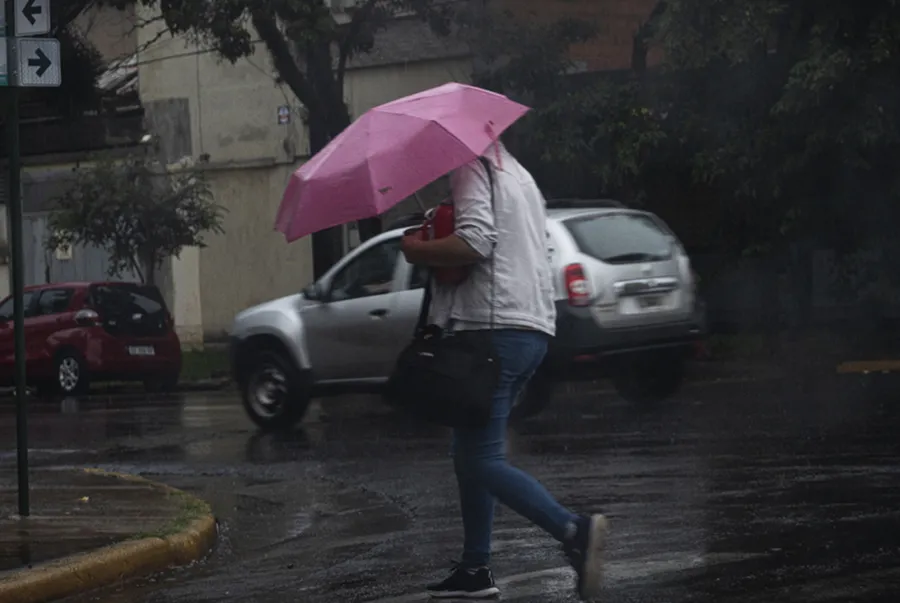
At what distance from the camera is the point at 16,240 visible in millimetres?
8844

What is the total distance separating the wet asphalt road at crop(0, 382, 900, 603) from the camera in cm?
662

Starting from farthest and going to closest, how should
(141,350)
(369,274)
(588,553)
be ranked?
1. (141,350)
2. (369,274)
3. (588,553)

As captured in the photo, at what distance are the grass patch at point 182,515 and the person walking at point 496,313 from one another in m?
2.26

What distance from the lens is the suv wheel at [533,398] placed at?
46.3 ft

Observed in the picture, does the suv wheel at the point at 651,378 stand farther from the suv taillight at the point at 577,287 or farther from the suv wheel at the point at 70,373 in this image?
the suv wheel at the point at 70,373

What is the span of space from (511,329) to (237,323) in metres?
10.1

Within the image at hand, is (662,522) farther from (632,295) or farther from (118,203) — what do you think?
(118,203)

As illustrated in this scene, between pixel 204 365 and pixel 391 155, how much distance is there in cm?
2148

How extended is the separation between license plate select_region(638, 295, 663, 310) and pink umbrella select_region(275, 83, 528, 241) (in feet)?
25.3

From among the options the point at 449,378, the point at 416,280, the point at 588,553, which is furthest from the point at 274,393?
the point at 588,553

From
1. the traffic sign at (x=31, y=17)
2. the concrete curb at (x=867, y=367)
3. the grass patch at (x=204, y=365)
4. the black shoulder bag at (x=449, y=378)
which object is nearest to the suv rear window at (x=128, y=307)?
the grass patch at (x=204, y=365)

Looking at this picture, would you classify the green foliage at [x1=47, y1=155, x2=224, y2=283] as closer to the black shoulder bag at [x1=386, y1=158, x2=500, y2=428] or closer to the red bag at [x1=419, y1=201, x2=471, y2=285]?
the red bag at [x1=419, y1=201, x2=471, y2=285]

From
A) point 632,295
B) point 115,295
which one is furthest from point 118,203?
point 632,295

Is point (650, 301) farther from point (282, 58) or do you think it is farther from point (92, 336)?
point (92, 336)
